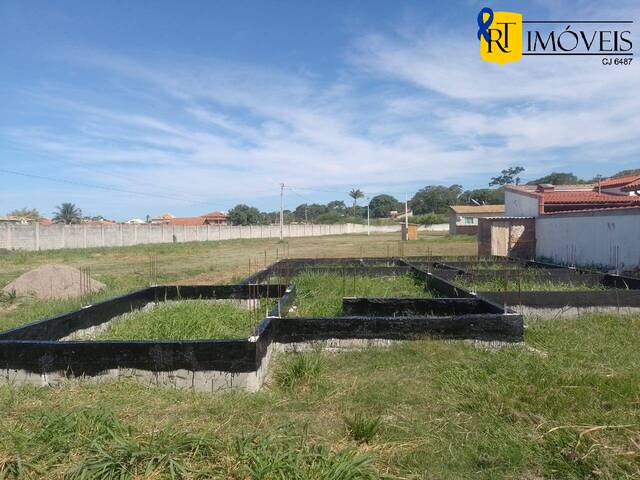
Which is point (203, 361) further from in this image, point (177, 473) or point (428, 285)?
point (428, 285)

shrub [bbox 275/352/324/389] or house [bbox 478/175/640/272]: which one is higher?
house [bbox 478/175/640/272]

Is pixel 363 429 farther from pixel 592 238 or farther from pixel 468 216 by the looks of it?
pixel 468 216

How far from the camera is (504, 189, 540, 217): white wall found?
58.7 ft

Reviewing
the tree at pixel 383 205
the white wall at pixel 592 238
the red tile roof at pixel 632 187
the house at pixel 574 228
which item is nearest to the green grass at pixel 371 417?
the white wall at pixel 592 238

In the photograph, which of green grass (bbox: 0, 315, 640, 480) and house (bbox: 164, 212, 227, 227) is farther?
house (bbox: 164, 212, 227, 227)

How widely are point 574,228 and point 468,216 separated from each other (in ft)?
95.5

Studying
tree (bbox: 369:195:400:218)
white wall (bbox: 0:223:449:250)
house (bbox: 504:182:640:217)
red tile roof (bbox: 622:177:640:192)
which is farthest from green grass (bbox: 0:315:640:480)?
tree (bbox: 369:195:400:218)

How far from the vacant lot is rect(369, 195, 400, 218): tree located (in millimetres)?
91407

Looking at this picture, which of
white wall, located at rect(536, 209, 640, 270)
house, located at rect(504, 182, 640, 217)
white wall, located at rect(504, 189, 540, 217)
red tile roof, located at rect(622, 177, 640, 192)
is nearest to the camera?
white wall, located at rect(536, 209, 640, 270)

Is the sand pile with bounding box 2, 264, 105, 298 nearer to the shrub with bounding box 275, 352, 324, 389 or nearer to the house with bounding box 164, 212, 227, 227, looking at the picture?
the shrub with bounding box 275, 352, 324, 389

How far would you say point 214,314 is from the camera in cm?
666

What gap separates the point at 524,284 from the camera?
9188 mm

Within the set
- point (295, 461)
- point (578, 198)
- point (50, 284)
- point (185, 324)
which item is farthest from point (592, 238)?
point (50, 284)

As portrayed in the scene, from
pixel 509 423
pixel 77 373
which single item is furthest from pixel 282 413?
pixel 77 373
